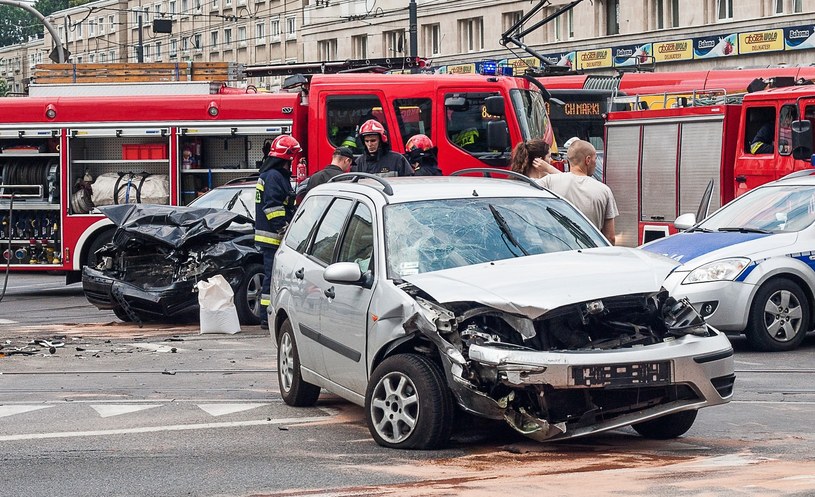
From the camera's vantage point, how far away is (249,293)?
569 inches

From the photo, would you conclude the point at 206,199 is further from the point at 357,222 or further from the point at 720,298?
the point at 357,222

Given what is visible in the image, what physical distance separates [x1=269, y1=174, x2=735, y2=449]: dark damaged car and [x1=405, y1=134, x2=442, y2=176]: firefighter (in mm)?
5694

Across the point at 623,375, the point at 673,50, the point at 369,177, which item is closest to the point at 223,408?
the point at 369,177

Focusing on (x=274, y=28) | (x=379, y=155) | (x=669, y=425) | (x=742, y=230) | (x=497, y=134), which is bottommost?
(x=669, y=425)

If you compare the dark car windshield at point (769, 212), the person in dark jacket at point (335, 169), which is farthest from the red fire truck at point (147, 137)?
the dark car windshield at point (769, 212)

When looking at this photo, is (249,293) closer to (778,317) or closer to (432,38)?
(778,317)

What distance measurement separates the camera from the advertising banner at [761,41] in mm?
40844

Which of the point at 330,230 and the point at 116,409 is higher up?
the point at 330,230

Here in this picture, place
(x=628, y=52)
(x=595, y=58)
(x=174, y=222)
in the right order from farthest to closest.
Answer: (x=595, y=58) < (x=628, y=52) < (x=174, y=222)

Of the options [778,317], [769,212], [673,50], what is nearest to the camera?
[778,317]

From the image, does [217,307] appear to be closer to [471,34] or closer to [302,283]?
[302,283]

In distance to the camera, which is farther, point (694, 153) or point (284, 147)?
point (694, 153)

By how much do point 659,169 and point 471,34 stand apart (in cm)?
3852

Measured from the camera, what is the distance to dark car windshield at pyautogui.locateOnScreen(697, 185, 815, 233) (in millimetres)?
12062
